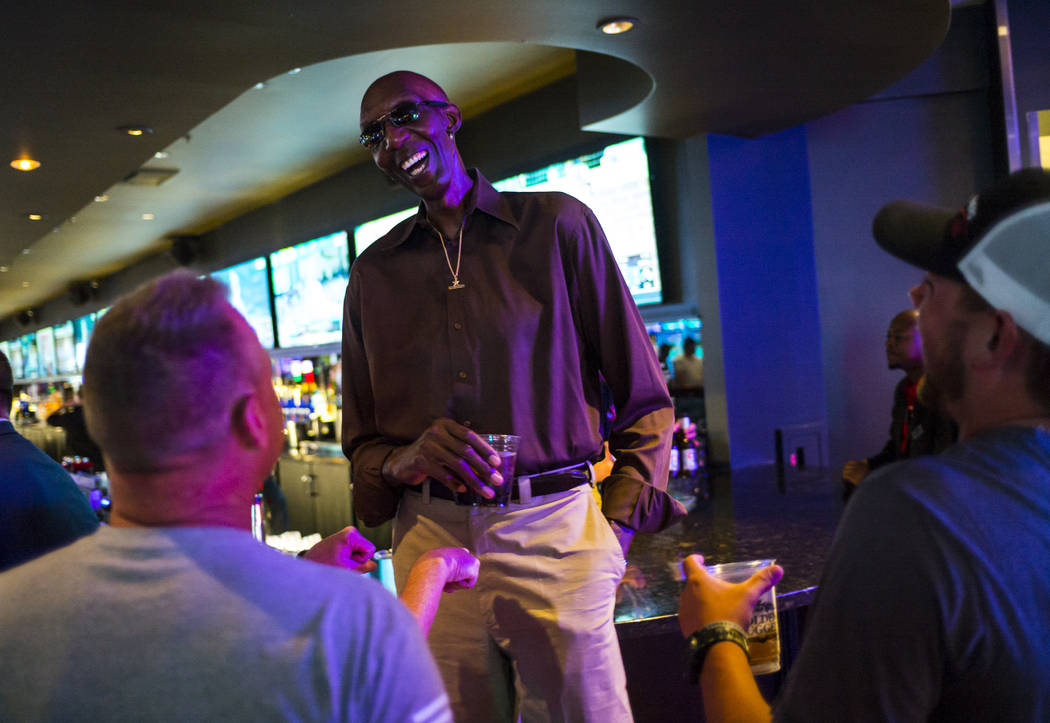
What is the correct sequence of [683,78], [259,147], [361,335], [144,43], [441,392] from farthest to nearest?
[259,147] < [683,78] < [144,43] < [361,335] < [441,392]

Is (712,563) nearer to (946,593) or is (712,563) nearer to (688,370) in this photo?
(946,593)

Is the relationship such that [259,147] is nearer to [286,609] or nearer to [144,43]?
[144,43]

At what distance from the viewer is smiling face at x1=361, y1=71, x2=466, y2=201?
5.42 ft

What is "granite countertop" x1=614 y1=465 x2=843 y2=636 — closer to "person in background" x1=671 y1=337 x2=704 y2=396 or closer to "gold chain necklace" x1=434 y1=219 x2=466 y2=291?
"person in background" x1=671 y1=337 x2=704 y2=396

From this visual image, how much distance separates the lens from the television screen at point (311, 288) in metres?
7.64

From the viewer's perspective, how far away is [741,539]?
10.8 ft

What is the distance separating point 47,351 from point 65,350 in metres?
1.58

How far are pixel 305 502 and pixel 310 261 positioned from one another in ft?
7.29

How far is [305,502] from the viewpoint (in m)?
8.09

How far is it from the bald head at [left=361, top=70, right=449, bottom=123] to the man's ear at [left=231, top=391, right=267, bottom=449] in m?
0.95

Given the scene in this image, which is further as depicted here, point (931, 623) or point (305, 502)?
point (305, 502)

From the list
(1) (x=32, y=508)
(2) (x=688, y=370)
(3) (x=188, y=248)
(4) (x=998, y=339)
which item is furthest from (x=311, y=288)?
(4) (x=998, y=339)

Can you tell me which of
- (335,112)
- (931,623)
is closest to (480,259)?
(931,623)

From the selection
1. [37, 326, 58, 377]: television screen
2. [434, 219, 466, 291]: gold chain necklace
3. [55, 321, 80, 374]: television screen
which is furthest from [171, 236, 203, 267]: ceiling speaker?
[434, 219, 466, 291]: gold chain necklace
